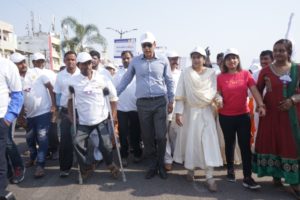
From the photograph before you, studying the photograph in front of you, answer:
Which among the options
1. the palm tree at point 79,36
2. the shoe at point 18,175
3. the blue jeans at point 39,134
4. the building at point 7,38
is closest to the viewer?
the shoe at point 18,175

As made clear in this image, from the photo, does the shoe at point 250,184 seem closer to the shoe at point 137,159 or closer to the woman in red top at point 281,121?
the woman in red top at point 281,121

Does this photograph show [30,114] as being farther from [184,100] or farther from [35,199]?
[184,100]

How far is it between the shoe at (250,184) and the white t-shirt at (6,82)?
3642mm

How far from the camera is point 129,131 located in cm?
717

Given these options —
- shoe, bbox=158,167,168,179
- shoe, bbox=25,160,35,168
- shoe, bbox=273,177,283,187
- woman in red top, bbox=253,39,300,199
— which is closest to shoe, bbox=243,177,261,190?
woman in red top, bbox=253,39,300,199

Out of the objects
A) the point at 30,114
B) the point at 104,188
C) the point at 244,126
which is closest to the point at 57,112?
the point at 30,114

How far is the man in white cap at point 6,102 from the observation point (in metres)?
4.57

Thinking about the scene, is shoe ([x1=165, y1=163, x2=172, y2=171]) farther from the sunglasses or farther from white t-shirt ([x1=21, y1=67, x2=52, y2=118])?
white t-shirt ([x1=21, y1=67, x2=52, y2=118])

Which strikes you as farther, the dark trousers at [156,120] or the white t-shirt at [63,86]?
the white t-shirt at [63,86]

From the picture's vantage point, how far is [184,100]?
18.5 ft

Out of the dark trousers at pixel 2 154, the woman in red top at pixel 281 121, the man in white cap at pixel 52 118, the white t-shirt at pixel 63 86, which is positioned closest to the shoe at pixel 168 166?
the woman in red top at pixel 281 121

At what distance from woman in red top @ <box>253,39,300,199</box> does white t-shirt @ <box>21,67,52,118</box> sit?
3876 millimetres

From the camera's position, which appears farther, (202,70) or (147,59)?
(147,59)

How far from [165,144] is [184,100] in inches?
34.2
